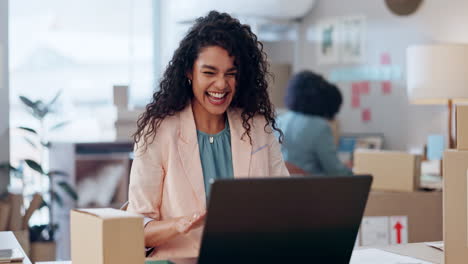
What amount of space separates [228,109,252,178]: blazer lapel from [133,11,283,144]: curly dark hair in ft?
0.06

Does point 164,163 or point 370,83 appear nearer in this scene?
point 164,163

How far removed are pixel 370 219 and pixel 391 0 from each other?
103 inches

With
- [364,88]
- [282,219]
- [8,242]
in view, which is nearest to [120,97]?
[364,88]

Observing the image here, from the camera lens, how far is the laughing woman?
2.22 meters

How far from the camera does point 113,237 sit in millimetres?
1527

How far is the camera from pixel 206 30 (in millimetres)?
2287

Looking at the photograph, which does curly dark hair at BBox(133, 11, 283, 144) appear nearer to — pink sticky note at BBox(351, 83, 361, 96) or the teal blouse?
the teal blouse

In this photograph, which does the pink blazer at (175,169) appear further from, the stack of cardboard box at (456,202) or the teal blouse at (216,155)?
the stack of cardboard box at (456,202)

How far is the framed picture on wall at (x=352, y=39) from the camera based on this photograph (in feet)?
20.8

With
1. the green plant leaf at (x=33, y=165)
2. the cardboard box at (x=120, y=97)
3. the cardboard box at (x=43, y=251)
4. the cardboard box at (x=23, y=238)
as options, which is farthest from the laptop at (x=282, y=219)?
the cardboard box at (x=120, y=97)

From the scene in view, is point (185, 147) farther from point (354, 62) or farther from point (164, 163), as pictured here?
point (354, 62)

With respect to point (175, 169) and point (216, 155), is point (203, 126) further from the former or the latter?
point (175, 169)

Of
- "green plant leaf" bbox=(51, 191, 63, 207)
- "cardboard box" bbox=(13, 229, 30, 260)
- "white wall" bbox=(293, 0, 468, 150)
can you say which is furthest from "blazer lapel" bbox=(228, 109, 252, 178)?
"white wall" bbox=(293, 0, 468, 150)

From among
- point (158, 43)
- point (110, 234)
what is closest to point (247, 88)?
point (110, 234)
